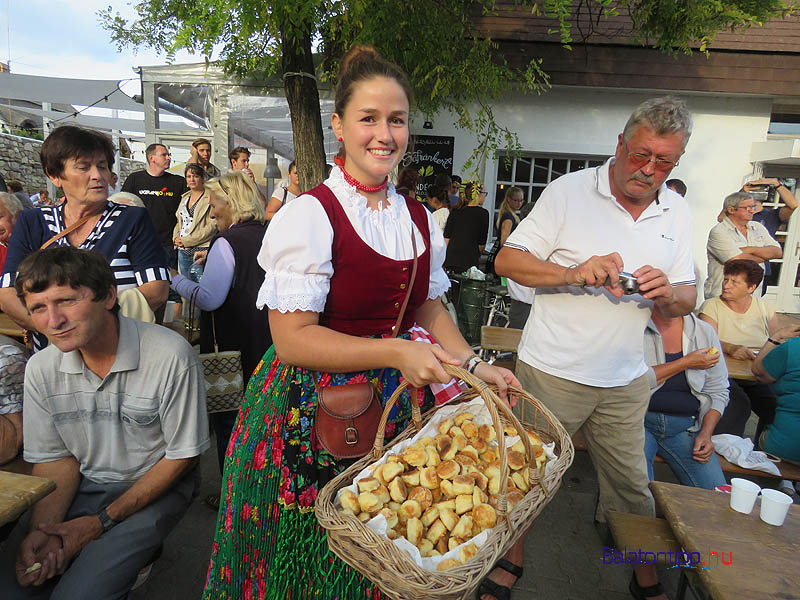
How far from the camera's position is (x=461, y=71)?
4648mm

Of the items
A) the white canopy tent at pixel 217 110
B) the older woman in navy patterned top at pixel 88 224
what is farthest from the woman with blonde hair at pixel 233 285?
the white canopy tent at pixel 217 110

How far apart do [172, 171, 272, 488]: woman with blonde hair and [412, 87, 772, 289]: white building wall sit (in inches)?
217

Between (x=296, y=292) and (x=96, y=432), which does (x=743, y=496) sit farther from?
(x=96, y=432)

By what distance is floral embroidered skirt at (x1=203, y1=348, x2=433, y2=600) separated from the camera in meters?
1.33

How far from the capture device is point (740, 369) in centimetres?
329

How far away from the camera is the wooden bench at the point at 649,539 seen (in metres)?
1.85

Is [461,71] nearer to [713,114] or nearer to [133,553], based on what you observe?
[133,553]

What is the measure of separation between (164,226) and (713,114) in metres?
8.33

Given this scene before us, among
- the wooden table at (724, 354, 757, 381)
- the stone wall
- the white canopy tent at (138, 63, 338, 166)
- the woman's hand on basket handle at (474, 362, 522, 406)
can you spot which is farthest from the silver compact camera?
the stone wall

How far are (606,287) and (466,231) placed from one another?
183 inches

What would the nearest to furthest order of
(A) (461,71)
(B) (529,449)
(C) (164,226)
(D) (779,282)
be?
1. (B) (529,449)
2. (A) (461,71)
3. (C) (164,226)
4. (D) (779,282)

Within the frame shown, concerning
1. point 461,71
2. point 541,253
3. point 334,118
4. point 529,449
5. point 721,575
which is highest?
point 461,71

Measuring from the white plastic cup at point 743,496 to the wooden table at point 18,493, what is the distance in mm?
2112

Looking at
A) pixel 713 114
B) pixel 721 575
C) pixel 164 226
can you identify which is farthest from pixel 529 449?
pixel 713 114
